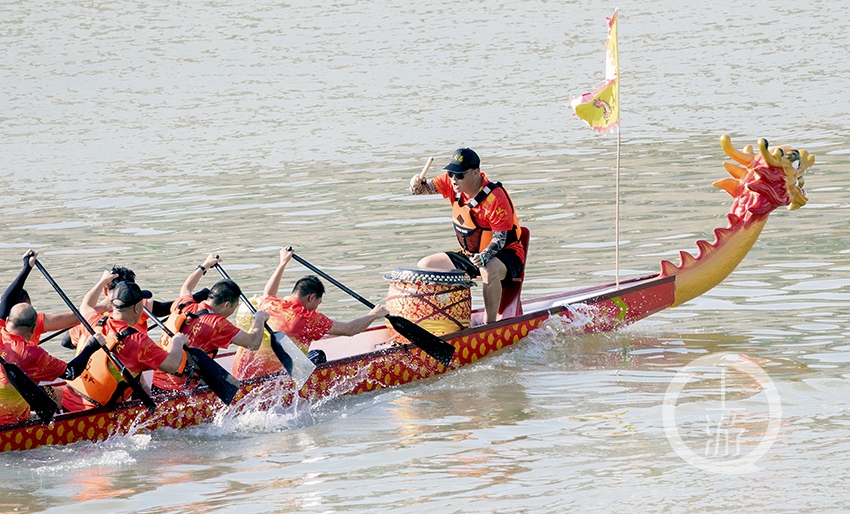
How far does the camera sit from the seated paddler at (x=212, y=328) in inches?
423

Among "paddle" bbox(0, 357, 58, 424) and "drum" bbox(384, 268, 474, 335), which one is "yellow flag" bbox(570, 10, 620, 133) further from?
"paddle" bbox(0, 357, 58, 424)

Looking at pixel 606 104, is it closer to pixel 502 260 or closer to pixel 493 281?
pixel 502 260

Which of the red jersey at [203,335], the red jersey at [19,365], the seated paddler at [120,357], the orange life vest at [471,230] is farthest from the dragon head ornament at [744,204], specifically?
the red jersey at [19,365]

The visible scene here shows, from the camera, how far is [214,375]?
10508 mm

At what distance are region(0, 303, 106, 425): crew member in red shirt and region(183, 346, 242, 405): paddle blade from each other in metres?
0.80

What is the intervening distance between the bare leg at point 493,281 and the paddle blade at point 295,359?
2393 millimetres

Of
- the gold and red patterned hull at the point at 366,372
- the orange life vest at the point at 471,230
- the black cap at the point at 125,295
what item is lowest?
the gold and red patterned hull at the point at 366,372

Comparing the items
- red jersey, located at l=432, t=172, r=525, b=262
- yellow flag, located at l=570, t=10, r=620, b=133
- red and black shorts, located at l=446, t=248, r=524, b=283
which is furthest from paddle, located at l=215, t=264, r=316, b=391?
yellow flag, located at l=570, t=10, r=620, b=133

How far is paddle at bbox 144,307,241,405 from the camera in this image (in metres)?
10.5

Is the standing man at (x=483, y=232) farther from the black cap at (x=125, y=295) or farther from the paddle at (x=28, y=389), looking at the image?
the paddle at (x=28, y=389)

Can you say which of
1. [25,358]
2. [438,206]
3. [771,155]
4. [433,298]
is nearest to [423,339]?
[433,298]

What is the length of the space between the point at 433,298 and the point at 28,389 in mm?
4187

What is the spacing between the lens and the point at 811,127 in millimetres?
24328

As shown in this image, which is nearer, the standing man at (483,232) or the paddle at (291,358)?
the paddle at (291,358)
